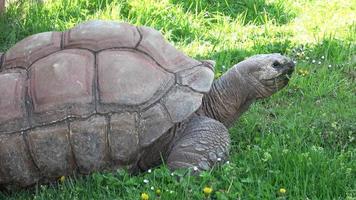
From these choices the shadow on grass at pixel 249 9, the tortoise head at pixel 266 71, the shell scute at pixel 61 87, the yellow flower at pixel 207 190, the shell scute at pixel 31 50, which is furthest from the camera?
the shadow on grass at pixel 249 9

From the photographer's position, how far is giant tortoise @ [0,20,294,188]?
13.0 ft

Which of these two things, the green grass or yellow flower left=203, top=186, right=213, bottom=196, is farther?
the green grass

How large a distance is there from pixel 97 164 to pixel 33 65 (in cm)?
71

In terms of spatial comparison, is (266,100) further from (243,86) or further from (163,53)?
(163,53)

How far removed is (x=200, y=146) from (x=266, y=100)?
4.67 feet

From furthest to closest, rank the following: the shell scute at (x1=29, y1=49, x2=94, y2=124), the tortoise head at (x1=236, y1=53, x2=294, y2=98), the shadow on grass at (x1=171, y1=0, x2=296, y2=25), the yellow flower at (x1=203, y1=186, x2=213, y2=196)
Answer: the shadow on grass at (x1=171, y1=0, x2=296, y2=25)
the tortoise head at (x1=236, y1=53, x2=294, y2=98)
the shell scute at (x1=29, y1=49, x2=94, y2=124)
the yellow flower at (x1=203, y1=186, x2=213, y2=196)

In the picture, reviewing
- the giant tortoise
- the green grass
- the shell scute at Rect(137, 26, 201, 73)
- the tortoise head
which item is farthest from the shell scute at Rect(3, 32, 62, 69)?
the tortoise head

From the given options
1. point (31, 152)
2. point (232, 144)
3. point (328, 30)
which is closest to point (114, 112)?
point (31, 152)

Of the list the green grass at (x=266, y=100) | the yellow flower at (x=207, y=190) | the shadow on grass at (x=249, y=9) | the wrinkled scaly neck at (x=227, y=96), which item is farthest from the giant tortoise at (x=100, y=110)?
the shadow on grass at (x=249, y=9)

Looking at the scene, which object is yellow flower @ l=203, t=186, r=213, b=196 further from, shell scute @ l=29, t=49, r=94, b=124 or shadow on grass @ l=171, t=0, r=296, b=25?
shadow on grass @ l=171, t=0, r=296, b=25

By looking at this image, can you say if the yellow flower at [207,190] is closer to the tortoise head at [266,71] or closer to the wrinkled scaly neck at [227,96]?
the wrinkled scaly neck at [227,96]

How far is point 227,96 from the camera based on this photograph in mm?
4508

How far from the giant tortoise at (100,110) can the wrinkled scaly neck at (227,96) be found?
0.24 m

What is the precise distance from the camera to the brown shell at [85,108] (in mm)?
3949
